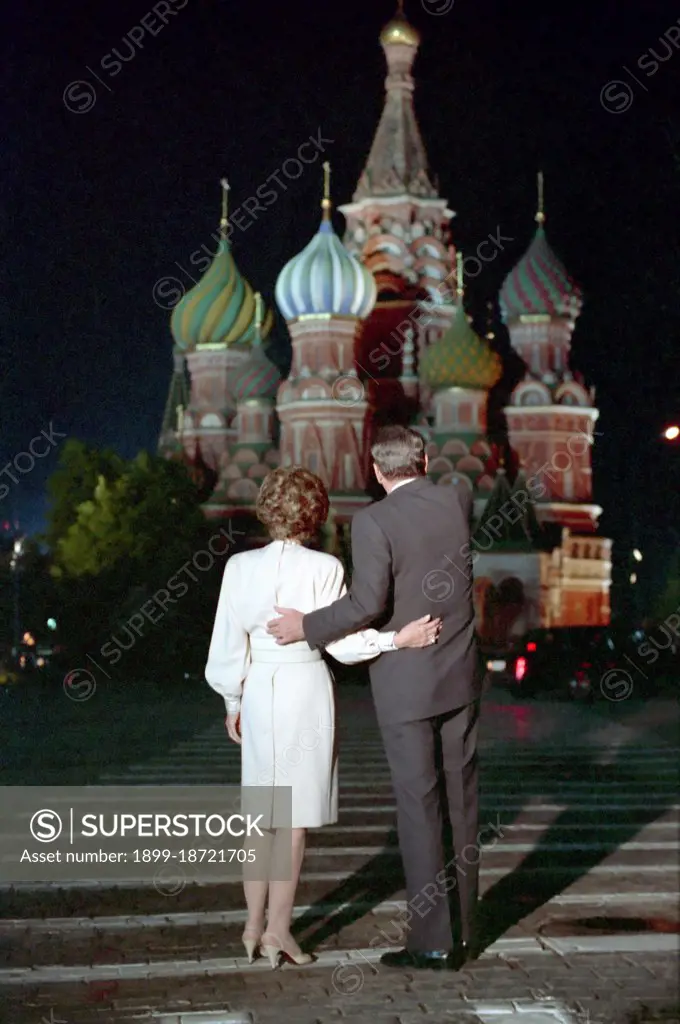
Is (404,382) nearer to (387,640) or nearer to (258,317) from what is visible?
(258,317)

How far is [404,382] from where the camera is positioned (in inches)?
2721

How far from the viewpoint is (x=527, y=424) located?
68.8m

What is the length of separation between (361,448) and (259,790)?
56798 mm

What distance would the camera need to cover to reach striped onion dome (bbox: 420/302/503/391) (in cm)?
6706

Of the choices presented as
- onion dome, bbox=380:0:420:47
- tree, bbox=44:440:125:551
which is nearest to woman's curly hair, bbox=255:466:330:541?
tree, bbox=44:440:125:551

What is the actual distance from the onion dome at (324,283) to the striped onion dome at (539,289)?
882 centimetres

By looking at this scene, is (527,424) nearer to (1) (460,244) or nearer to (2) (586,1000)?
(1) (460,244)

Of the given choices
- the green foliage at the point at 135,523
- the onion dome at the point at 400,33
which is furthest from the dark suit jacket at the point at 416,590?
the onion dome at the point at 400,33

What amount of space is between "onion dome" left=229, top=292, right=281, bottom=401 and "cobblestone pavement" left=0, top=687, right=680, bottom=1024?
184ft

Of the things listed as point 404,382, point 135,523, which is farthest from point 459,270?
point 135,523

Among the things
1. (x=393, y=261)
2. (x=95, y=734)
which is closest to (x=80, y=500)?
(x=393, y=261)

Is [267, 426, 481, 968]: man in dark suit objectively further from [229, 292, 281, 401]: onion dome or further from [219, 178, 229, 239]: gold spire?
[219, 178, 229, 239]: gold spire

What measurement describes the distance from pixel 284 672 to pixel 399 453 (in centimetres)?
94

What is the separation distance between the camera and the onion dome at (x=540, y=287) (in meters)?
70.6
